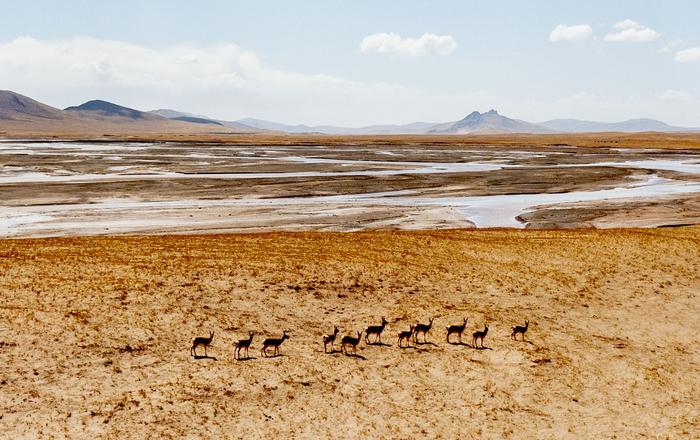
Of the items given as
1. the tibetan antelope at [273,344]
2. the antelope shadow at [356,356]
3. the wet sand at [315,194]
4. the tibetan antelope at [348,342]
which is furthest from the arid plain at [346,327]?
the wet sand at [315,194]

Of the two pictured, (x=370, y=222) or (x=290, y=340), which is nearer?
(x=290, y=340)

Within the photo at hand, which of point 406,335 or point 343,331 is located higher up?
point 406,335

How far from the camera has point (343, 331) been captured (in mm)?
17109

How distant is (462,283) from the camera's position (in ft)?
71.2

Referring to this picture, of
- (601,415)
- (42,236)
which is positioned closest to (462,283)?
(601,415)

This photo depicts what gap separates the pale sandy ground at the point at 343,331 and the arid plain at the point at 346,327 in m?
0.06

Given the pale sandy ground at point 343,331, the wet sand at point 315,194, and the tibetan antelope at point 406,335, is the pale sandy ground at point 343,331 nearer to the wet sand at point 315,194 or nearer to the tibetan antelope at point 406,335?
the tibetan antelope at point 406,335

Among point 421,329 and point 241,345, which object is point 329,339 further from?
point 421,329

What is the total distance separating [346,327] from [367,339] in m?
1.12

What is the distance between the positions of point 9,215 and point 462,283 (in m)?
30.4

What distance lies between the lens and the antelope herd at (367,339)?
48.6 ft

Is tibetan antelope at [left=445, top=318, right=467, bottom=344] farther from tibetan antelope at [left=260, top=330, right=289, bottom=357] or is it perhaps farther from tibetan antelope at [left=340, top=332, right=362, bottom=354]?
tibetan antelope at [left=260, top=330, right=289, bottom=357]

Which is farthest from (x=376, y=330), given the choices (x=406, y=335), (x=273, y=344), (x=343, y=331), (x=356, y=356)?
(x=273, y=344)

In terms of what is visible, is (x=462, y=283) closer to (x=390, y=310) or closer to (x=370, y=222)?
(x=390, y=310)
